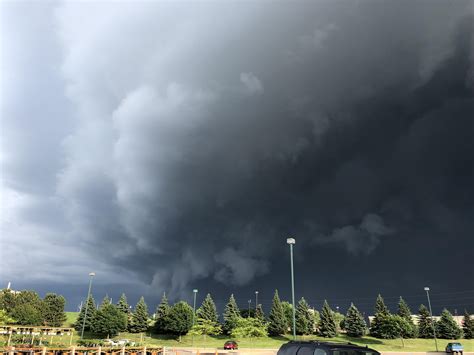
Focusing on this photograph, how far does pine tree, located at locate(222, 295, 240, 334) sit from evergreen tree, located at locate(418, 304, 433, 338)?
135 feet

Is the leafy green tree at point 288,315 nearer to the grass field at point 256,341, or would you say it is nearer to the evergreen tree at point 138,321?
the grass field at point 256,341

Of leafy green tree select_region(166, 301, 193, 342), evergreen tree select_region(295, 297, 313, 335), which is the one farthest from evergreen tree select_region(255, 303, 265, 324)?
leafy green tree select_region(166, 301, 193, 342)

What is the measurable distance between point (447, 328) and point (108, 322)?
233ft

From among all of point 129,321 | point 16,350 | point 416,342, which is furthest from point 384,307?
point 16,350

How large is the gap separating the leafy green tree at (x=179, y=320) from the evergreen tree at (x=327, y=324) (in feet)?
94.4

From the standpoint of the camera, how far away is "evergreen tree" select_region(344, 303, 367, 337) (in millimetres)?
77938

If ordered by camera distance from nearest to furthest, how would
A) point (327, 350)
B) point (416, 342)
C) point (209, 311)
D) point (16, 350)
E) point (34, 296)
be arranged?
point (327, 350), point (16, 350), point (416, 342), point (209, 311), point (34, 296)

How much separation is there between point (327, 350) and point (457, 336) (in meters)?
87.3

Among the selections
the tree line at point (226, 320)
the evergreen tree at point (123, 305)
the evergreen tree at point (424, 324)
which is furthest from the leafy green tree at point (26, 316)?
the evergreen tree at point (424, 324)

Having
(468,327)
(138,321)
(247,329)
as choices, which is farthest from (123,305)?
(468,327)

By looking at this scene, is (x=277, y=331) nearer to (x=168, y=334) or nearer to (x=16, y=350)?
(x=168, y=334)

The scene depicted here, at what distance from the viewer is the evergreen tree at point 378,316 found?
74175 mm

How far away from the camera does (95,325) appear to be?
70.4 m

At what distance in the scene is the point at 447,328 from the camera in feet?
258
